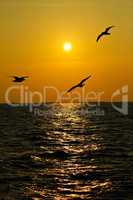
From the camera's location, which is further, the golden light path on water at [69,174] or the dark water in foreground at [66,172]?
the golden light path on water at [69,174]

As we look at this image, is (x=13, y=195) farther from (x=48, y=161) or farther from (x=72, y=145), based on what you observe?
(x=72, y=145)

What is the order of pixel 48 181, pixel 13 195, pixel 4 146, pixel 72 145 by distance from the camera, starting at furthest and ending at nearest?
1. pixel 72 145
2. pixel 4 146
3. pixel 48 181
4. pixel 13 195

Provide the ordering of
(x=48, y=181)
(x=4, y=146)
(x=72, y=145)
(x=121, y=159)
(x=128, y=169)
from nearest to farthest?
(x=48, y=181) < (x=128, y=169) < (x=121, y=159) < (x=4, y=146) < (x=72, y=145)

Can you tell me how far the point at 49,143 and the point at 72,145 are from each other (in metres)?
2.77

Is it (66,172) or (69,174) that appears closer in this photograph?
(69,174)

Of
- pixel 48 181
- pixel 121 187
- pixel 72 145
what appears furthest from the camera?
pixel 72 145

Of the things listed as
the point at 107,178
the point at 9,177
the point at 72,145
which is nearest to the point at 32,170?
the point at 9,177

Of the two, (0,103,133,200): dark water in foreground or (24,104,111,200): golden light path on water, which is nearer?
(0,103,133,200): dark water in foreground

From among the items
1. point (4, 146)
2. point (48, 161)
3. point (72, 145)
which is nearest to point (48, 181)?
point (48, 161)

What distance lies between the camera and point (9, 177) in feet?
89.6

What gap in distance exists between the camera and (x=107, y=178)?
89.4 ft

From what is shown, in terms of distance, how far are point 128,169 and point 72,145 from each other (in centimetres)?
1685

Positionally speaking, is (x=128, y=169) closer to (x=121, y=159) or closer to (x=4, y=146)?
(x=121, y=159)

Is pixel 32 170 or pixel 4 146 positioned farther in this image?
pixel 4 146
